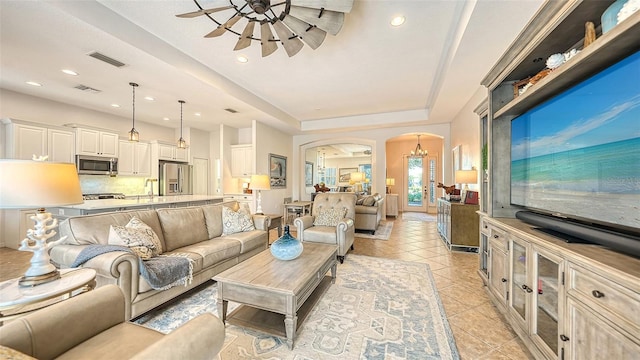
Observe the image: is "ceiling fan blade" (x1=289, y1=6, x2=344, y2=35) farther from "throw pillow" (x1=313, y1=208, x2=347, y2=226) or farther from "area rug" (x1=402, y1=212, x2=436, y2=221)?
"area rug" (x1=402, y1=212, x2=436, y2=221)

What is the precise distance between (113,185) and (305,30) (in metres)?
6.04

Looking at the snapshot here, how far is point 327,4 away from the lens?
2027mm

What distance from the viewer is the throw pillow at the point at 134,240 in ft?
7.09

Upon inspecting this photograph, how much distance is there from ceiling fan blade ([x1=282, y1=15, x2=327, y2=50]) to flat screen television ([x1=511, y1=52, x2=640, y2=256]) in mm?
2028

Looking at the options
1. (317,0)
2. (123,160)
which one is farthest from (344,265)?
(123,160)

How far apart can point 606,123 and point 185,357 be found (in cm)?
224

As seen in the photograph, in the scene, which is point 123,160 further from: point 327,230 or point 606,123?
point 606,123

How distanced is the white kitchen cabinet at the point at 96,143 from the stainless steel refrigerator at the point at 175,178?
3.53 ft

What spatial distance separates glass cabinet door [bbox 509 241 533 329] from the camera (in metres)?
1.71

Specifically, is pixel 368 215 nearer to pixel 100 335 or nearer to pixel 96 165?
pixel 100 335

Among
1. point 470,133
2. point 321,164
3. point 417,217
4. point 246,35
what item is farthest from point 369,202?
point 321,164

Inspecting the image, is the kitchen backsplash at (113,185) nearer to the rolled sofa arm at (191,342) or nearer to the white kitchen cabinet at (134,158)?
the white kitchen cabinet at (134,158)

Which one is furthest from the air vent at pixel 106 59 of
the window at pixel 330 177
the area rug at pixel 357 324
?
the window at pixel 330 177

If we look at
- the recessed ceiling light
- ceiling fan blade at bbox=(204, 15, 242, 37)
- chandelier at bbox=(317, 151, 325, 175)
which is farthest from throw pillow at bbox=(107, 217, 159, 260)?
chandelier at bbox=(317, 151, 325, 175)
